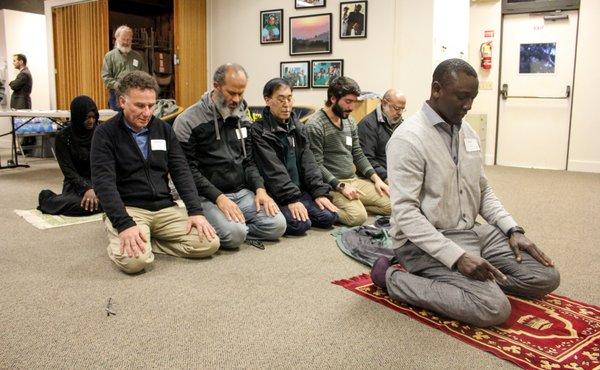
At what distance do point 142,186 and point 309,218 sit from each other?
3.77 feet

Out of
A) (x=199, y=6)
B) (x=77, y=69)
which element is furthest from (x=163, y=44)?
(x=199, y=6)

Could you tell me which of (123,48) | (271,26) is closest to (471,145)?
(123,48)

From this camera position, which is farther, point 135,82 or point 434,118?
point 135,82

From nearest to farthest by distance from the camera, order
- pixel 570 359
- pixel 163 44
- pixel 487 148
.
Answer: pixel 570 359
pixel 487 148
pixel 163 44

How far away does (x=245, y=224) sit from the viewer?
307 cm

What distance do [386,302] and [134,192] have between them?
1.47m

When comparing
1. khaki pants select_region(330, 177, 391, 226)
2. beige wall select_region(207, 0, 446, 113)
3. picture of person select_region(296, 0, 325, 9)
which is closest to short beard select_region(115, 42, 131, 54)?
beige wall select_region(207, 0, 446, 113)

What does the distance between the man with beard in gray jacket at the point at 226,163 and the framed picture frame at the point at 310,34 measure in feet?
10.9

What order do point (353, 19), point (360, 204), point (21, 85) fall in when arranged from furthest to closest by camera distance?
1. point (21, 85)
2. point (353, 19)
3. point (360, 204)

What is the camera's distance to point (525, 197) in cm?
484

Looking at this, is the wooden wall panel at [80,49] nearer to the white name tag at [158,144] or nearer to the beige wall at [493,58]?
the beige wall at [493,58]

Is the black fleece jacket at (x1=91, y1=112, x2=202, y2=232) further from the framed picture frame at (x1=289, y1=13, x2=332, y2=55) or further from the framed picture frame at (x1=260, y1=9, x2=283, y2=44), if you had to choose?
the framed picture frame at (x1=260, y1=9, x2=283, y2=44)

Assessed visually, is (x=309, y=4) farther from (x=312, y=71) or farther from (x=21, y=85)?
(x=21, y=85)

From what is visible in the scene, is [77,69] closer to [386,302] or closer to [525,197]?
[525,197]
